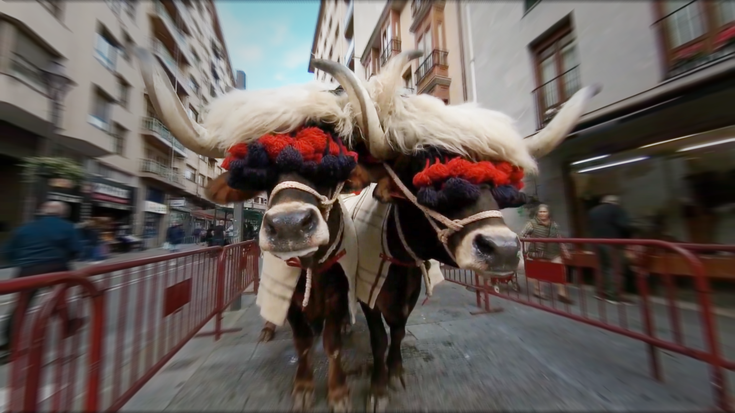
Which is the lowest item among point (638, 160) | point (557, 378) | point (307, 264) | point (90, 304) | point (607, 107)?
point (557, 378)

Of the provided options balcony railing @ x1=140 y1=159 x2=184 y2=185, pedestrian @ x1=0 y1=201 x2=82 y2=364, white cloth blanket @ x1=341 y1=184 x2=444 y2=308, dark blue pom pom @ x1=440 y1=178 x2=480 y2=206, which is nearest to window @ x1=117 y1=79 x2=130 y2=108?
balcony railing @ x1=140 y1=159 x2=184 y2=185

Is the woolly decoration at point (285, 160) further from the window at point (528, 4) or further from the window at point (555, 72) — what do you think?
the window at point (528, 4)

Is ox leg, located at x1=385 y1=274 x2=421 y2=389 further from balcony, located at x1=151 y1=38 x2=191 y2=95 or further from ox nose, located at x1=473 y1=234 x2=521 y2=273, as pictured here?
balcony, located at x1=151 y1=38 x2=191 y2=95

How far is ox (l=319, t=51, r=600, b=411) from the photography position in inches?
55.2

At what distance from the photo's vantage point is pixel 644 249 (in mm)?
2502

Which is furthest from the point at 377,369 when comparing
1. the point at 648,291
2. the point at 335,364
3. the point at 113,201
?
the point at 113,201

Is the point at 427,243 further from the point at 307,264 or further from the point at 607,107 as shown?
the point at 607,107

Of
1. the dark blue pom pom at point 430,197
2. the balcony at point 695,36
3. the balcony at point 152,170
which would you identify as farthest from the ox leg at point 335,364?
the balcony at point 152,170

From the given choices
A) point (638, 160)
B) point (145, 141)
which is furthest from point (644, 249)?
point (145, 141)

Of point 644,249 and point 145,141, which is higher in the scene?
point 145,141

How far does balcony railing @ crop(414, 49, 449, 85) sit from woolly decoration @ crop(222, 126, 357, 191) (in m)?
11.6

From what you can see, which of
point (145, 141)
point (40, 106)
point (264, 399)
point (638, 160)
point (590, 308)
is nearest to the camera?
point (264, 399)

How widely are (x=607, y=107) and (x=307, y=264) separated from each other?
6.77m

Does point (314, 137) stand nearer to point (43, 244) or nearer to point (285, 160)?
point (285, 160)
